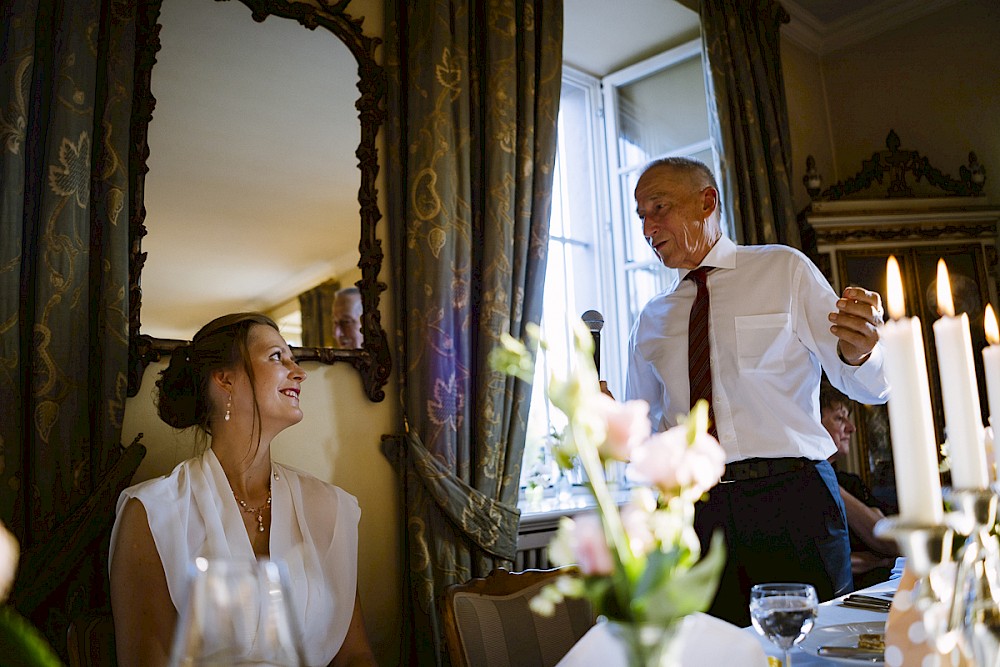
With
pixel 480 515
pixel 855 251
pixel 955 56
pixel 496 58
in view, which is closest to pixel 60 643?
pixel 480 515

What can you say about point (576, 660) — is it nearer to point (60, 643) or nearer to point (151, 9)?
point (60, 643)

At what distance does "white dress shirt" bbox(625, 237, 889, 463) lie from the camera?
205 cm

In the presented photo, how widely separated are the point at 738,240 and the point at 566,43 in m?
1.20

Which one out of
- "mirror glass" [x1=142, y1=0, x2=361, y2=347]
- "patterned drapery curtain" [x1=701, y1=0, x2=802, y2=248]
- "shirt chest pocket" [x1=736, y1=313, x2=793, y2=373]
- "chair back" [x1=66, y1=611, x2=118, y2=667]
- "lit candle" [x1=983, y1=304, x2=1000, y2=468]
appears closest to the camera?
"lit candle" [x1=983, y1=304, x2=1000, y2=468]

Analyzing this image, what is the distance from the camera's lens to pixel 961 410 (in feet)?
1.94

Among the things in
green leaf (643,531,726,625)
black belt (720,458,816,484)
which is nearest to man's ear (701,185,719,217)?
black belt (720,458,816,484)

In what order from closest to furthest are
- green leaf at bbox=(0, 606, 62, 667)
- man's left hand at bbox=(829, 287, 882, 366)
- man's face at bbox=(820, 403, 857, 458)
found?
green leaf at bbox=(0, 606, 62, 667)
man's left hand at bbox=(829, 287, 882, 366)
man's face at bbox=(820, 403, 857, 458)

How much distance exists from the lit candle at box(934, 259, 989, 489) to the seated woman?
1.07 metres

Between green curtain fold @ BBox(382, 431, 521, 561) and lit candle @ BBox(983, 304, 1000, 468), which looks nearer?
lit candle @ BBox(983, 304, 1000, 468)

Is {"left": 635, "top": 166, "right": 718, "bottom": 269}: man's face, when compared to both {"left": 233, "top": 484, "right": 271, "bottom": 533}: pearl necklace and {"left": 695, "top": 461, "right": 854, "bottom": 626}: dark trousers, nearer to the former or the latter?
{"left": 695, "top": 461, "right": 854, "bottom": 626}: dark trousers

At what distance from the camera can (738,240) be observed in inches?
130

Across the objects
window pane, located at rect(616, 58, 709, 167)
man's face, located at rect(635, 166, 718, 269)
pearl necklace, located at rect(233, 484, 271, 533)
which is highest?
window pane, located at rect(616, 58, 709, 167)

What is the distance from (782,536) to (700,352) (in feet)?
1.72

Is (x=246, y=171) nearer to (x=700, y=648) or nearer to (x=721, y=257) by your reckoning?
(x=721, y=257)
